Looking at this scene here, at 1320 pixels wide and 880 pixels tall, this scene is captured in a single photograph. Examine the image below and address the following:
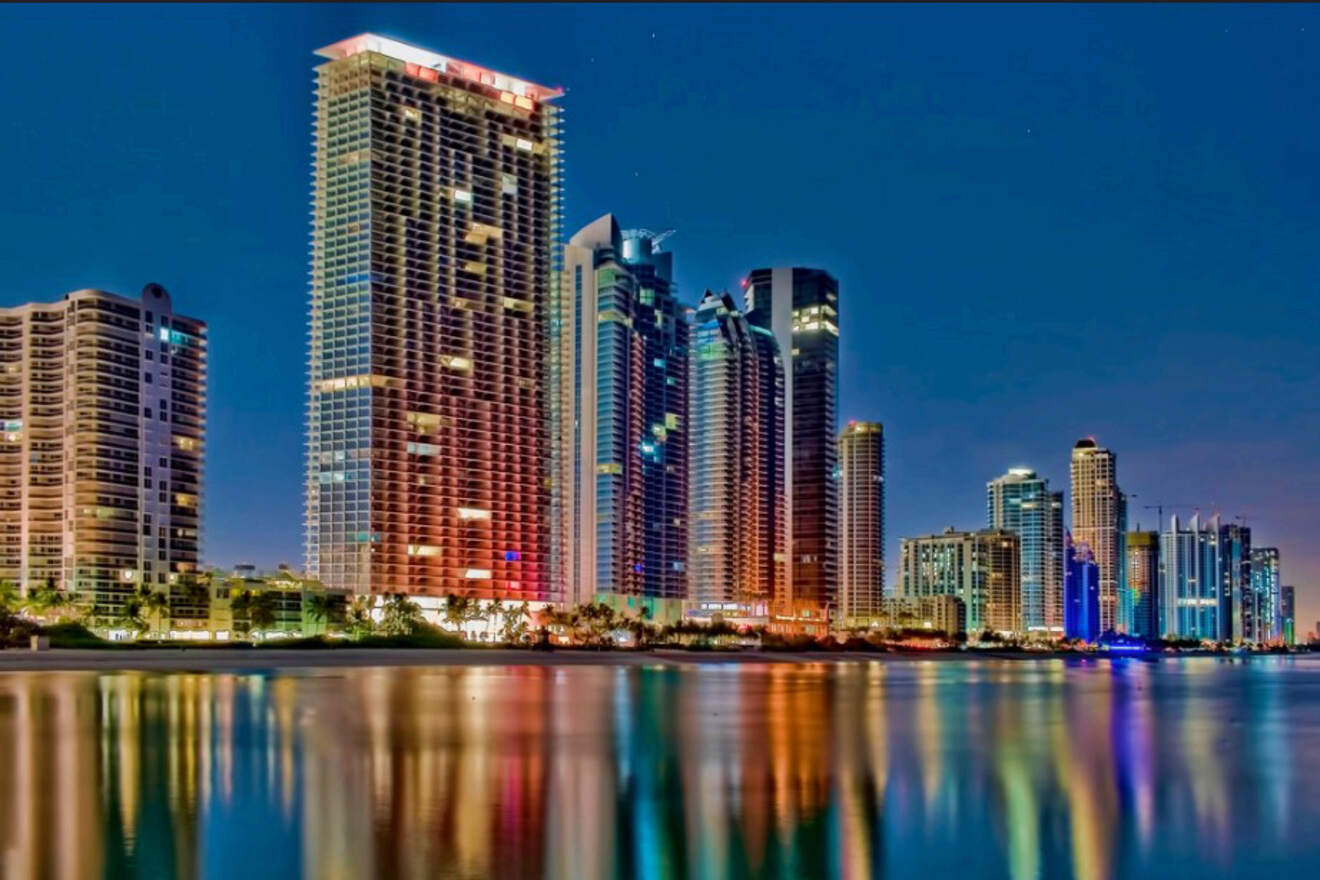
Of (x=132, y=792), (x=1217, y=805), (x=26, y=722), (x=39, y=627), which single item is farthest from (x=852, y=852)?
(x=39, y=627)

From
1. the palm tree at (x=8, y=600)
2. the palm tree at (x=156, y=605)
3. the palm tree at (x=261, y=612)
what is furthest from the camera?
the palm tree at (x=261, y=612)

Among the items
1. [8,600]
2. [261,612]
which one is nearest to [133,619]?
[261,612]

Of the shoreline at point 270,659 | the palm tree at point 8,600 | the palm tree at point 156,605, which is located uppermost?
the palm tree at point 8,600

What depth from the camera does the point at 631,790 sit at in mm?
43469

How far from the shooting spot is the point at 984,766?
2066 inches

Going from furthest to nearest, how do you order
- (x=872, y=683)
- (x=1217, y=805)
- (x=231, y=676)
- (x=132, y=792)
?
(x=872, y=683)
(x=231, y=676)
(x=1217, y=805)
(x=132, y=792)

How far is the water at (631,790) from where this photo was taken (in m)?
31.4

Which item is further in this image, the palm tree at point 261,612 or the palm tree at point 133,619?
the palm tree at point 261,612

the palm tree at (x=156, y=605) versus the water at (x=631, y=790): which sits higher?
the water at (x=631, y=790)

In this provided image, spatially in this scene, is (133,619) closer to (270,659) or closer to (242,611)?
(242,611)

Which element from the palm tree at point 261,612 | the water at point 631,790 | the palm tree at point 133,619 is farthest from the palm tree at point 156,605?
the water at point 631,790

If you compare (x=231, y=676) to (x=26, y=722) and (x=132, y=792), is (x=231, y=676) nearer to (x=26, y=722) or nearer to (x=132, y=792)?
(x=26, y=722)

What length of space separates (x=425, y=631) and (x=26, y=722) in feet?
447

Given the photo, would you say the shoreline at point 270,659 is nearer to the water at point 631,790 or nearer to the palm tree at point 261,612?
the palm tree at point 261,612
